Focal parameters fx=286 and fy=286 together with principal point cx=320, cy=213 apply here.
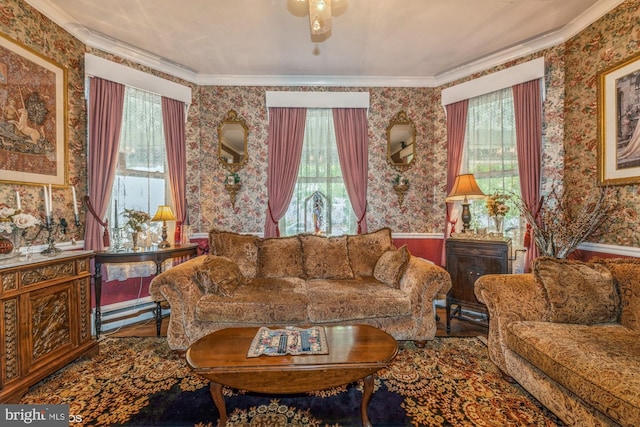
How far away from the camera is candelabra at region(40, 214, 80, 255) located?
7.59 feet

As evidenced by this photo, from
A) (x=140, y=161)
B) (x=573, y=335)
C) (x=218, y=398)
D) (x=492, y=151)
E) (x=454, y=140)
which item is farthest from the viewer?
(x=454, y=140)

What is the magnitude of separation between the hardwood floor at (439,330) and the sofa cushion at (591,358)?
3.61 feet

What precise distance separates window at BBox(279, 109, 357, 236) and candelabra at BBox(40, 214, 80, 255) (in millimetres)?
2386

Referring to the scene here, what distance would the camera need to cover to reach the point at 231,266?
2781 millimetres

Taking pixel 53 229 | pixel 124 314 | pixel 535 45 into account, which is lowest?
pixel 124 314

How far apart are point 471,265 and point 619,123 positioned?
6.03 ft

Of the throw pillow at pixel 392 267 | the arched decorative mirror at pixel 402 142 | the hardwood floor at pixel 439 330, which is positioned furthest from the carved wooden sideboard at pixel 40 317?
the arched decorative mirror at pixel 402 142

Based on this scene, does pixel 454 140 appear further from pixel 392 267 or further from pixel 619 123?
pixel 392 267

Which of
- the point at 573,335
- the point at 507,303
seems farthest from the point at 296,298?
the point at 573,335

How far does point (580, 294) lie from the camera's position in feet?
6.56

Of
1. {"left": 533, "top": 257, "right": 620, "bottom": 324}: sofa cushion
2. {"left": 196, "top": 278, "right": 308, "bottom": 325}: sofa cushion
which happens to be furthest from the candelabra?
{"left": 533, "top": 257, "right": 620, "bottom": 324}: sofa cushion

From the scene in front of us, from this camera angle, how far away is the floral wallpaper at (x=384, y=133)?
263 centimetres

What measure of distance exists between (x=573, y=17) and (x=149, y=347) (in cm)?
534

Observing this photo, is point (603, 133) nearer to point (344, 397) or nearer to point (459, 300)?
point (459, 300)
